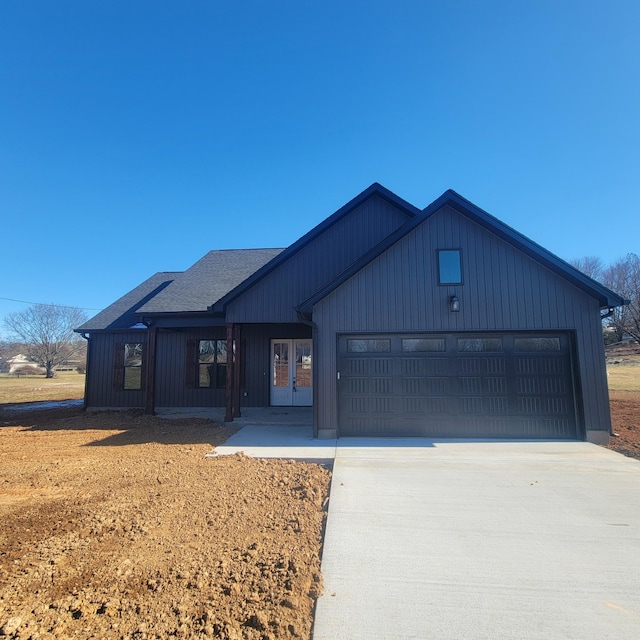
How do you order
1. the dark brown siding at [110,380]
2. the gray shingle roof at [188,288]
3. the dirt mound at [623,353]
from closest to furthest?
the gray shingle roof at [188,288], the dark brown siding at [110,380], the dirt mound at [623,353]

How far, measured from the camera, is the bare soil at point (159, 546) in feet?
8.02

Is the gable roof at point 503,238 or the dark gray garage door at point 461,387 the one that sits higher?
the gable roof at point 503,238

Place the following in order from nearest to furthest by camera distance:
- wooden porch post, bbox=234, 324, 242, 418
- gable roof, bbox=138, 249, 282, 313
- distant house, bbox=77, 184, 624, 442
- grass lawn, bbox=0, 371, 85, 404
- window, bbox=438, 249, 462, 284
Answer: distant house, bbox=77, 184, 624, 442 < window, bbox=438, 249, 462, 284 < wooden porch post, bbox=234, 324, 242, 418 < gable roof, bbox=138, 249, 282, 313 < grass lawn, bbox=0, 371, 85, 404

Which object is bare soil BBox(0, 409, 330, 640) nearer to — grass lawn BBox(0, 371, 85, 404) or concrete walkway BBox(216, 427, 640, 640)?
concrete walkway BBox(216, 427, 640, 640)

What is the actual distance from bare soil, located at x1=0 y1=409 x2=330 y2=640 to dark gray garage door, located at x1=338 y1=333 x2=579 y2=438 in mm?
2479

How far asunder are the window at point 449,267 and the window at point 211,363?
7329 mm

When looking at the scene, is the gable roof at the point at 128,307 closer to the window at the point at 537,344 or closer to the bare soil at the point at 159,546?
the bare soil at the point at 159,546

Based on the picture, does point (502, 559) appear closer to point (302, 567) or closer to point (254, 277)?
point (302, 567)

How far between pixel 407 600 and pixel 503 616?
25.8 inches

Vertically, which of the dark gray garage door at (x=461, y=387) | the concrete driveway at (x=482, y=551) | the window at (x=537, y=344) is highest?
the window at (x=537, y=344)

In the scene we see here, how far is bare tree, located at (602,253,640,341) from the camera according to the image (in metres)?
42.1

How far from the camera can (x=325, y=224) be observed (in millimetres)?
10125

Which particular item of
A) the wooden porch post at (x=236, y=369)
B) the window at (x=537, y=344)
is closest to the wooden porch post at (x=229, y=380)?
the wooden porch post at (x=236, y=369)

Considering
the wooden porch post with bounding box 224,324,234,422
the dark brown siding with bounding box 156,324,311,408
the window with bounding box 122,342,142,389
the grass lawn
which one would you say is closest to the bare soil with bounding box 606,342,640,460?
the dark brown siding with bounding box 156,324,311,408
